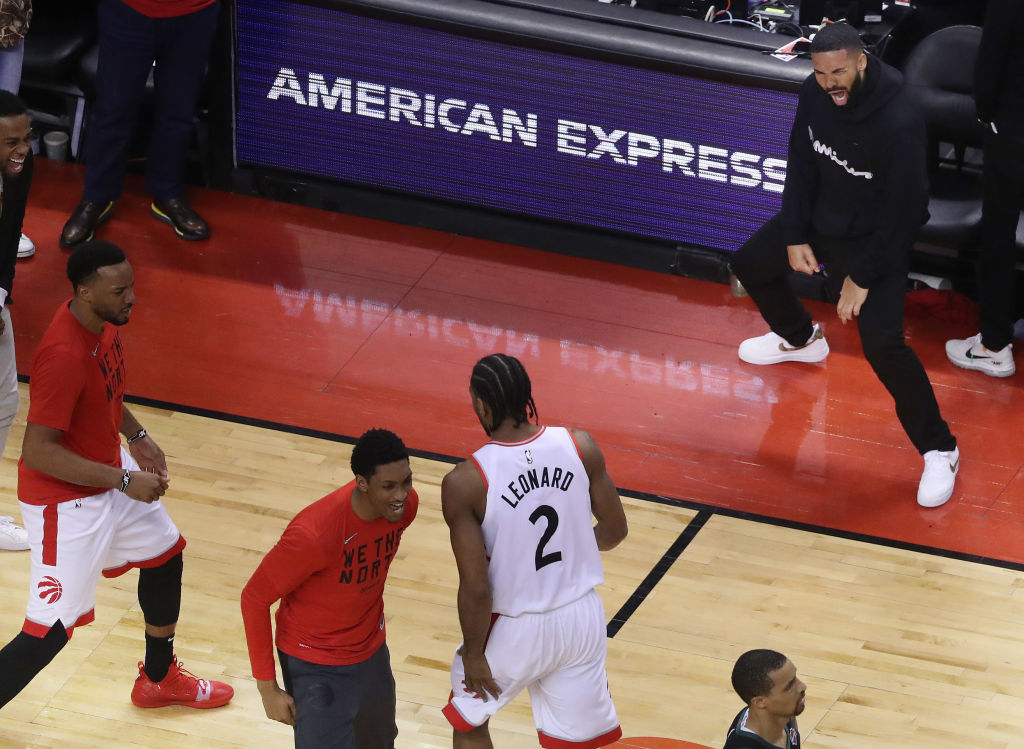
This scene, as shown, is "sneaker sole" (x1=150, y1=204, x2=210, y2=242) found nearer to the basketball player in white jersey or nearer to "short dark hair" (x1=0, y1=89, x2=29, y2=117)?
"short dark hair" (x1=0, y1=89, x2=29, y2=117)

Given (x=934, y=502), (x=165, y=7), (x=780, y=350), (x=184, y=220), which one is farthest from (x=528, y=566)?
(x=184, y=220)

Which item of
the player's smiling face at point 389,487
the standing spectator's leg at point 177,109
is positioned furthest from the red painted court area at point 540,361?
the player's smiling face at point 389,487

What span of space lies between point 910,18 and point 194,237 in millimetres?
3635

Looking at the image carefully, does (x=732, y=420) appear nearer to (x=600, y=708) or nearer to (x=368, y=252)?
(x=368, y=252)

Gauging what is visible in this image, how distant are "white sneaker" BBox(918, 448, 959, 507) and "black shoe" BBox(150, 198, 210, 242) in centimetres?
351

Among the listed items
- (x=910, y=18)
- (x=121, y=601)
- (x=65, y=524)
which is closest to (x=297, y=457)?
(x=121, y=601)

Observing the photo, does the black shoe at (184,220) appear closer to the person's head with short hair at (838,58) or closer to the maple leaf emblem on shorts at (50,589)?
the person's head with short hair at (838,58)

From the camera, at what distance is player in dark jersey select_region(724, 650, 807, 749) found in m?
3.50

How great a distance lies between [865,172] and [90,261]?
2.77 meters

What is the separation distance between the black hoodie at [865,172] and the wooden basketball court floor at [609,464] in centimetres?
91

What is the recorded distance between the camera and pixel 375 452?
330 centimetres

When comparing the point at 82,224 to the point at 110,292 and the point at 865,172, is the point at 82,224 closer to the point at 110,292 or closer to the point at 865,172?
the point at 110,292

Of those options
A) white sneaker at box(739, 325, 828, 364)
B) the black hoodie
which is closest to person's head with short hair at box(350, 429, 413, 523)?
the black hoodie

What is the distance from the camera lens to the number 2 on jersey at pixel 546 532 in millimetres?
3449
